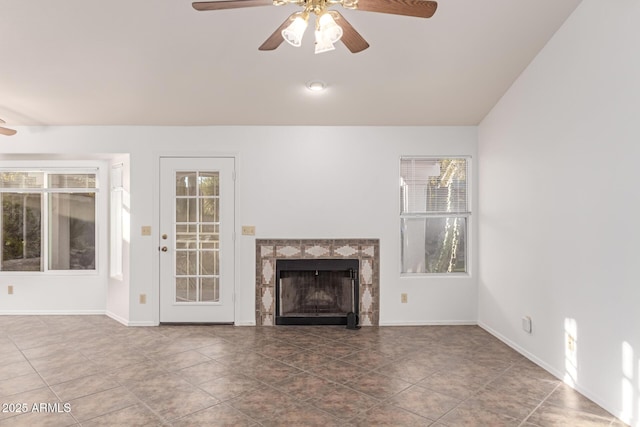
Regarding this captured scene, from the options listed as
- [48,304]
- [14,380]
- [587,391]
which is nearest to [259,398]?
[14,380]

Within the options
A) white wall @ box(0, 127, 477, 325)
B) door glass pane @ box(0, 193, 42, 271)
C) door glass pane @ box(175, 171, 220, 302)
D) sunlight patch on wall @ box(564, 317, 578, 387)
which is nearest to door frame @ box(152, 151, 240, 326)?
white wall @ box(0, 127, 477, 325)

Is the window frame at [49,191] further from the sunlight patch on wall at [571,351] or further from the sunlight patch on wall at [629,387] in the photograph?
the sunlight patch on wall at [629,387]

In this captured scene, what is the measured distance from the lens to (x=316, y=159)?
4664 mm

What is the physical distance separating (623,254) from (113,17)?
12.8 ft

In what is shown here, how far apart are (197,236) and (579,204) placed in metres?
3.83

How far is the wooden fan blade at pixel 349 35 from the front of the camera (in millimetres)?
2015

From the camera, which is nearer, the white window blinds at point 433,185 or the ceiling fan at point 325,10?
the ceiling fan at point 325,10

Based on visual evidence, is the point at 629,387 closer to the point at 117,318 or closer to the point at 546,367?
the point at 546,367

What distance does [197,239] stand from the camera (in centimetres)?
467

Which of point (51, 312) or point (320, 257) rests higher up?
point (320, 257)

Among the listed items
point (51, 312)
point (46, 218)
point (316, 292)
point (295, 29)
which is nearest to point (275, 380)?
point (316, 292)

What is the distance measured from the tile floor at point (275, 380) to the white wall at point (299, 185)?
16.0 inches

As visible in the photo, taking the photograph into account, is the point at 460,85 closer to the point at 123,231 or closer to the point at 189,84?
the point at 189,84

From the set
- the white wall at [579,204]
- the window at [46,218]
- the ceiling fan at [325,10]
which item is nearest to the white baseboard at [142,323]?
the window at [46,218]
